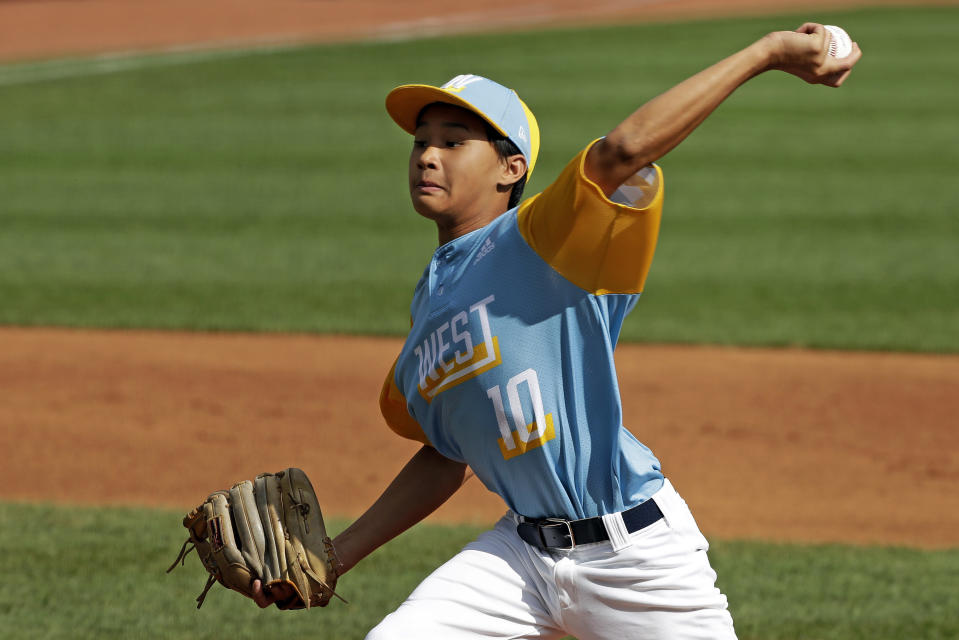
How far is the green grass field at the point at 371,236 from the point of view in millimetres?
5168

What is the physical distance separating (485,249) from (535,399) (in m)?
0.37

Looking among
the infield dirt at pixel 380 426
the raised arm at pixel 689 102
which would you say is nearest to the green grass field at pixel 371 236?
the infield dirt at pixel 380 426

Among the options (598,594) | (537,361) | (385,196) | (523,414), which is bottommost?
(385,196)

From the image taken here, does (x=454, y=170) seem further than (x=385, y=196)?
No

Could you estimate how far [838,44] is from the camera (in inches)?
106

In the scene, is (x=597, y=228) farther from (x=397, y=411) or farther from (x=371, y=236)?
(x=371, y=236)

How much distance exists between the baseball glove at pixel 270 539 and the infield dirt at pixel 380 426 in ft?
10.0

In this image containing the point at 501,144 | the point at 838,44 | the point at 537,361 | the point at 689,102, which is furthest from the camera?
the point at 501,144

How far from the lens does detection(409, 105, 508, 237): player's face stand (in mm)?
3043

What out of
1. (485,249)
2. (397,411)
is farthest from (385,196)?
(485,249)

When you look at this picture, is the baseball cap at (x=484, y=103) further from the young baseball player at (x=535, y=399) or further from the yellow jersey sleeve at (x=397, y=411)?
the yellow jersey sleeve at (x=397, y=411)

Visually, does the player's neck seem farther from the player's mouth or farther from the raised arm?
the raised arm

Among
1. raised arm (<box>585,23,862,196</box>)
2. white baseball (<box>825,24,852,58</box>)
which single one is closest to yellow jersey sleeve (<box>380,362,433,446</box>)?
raised arm (<box>585,23,862,196</box>)

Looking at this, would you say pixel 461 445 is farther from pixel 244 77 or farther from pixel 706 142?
pixel 244 77
